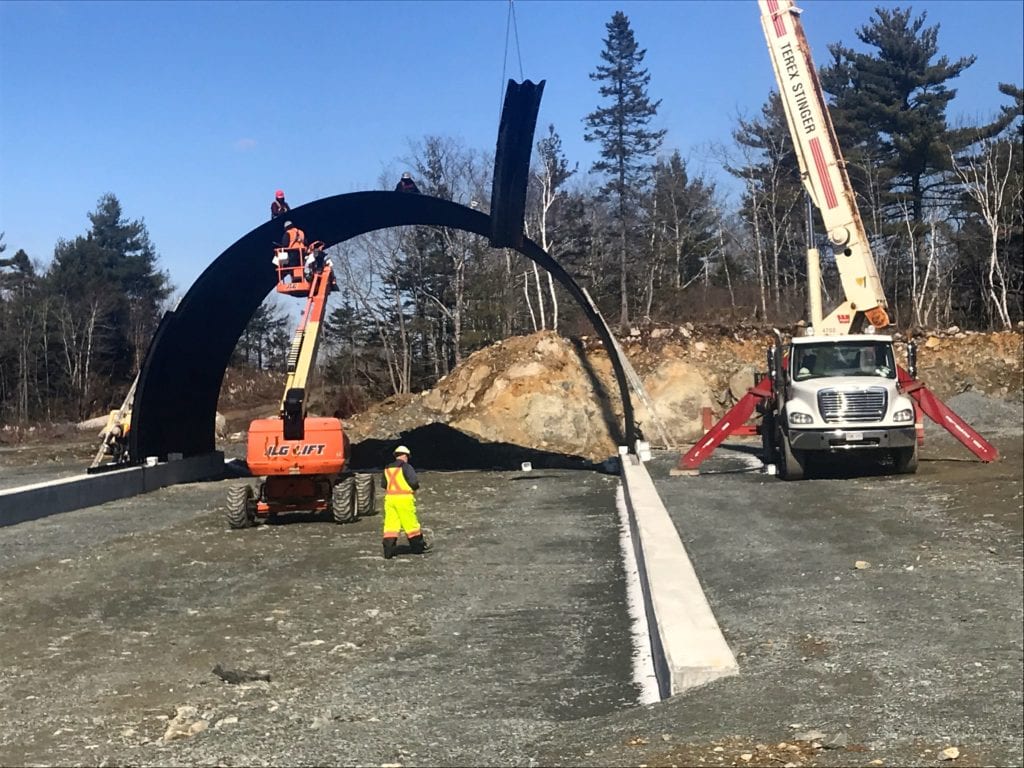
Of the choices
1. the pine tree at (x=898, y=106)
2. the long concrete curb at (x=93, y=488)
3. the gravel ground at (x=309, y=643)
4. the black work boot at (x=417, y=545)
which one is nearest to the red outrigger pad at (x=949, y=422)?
the gravel ground at (x=309, y=643)

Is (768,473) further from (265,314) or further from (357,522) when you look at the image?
(265,314)

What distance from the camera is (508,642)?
8.32 meters


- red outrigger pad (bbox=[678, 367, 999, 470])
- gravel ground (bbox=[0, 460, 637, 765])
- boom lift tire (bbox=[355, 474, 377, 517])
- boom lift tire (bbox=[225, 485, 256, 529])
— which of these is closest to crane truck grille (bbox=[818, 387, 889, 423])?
red outrigger pad (bbox=[678, 367, 999, 470])

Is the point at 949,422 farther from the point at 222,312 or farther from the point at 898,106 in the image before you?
the point at 898,106

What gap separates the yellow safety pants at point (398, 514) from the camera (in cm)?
1223

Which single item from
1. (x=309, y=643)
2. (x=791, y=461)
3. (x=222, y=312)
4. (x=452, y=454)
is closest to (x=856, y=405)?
(x=791, y=461)

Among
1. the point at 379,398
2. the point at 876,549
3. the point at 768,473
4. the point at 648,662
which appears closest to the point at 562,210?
the point at 379,398

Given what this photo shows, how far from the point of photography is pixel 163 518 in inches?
679

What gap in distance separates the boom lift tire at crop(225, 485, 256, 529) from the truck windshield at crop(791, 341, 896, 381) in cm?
1021

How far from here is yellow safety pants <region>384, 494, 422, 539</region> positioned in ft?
40.1

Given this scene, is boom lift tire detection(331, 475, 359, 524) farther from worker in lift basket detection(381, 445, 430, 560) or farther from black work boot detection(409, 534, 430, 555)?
worker in lift basket detection(381, 445, 430, 560)

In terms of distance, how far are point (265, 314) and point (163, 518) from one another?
52652mm

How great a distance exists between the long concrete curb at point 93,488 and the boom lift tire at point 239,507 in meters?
3.73

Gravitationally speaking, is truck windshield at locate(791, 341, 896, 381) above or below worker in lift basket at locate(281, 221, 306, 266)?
below
